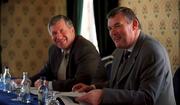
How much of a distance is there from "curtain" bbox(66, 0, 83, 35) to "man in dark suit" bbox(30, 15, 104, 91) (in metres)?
1.80

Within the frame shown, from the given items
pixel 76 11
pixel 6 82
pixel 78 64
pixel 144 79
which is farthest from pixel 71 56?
pixel 76 11

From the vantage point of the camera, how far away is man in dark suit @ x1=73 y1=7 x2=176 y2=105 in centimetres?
182

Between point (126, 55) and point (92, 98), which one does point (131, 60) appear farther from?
point (92, 98)

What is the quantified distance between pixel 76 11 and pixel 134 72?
116 inches

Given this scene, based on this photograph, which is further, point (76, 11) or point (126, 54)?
point (76, 11)

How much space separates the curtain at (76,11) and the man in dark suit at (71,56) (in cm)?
180

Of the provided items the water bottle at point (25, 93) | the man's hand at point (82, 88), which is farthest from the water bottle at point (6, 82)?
the man's hand at point (82, 88)

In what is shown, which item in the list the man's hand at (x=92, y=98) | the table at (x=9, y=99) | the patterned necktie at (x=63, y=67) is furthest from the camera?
the patterned necktie at (x=63, y=67)

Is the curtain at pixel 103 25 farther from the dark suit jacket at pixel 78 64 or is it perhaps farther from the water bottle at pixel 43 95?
the water bottle at pixel 43 95

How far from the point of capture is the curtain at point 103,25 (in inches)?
172

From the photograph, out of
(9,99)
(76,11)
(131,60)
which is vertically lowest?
(9,99)

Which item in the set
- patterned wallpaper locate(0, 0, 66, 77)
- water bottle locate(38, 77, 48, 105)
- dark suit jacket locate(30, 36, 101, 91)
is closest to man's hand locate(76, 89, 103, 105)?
water bottle locate(38, 77, 48, 105)

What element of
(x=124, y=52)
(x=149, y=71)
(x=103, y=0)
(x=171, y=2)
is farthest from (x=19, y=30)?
(x=149, y=71)

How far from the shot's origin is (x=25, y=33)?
520cm
